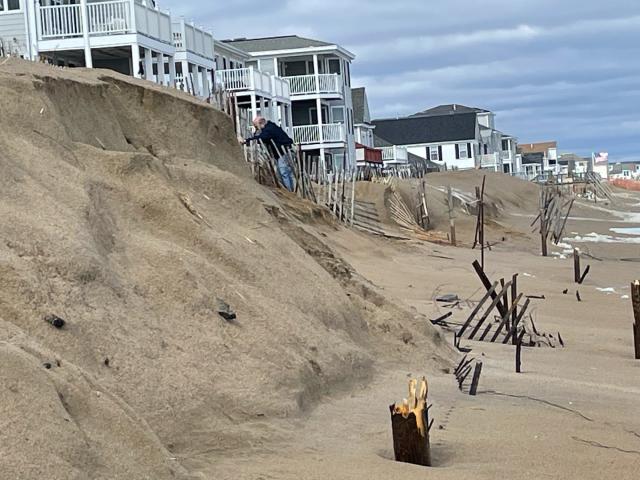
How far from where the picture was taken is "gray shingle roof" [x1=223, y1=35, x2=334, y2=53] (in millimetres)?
56219

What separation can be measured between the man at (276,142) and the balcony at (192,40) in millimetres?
15802

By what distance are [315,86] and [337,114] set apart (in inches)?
147

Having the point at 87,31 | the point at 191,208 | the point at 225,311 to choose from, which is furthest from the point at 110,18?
the point at 225,311

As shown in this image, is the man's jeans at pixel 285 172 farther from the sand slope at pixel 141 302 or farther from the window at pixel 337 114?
the window at pixel 337 114

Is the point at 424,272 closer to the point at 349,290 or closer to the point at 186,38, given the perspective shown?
the point at 349,290

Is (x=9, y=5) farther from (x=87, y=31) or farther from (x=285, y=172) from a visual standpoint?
(x=285, y=172)

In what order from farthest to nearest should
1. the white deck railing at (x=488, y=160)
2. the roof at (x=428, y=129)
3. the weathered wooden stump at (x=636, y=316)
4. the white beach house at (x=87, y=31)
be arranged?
the roof at (x=428, y=129)
the white deck railing at (x=488, y=160)
the white beach house at (x=87, y=31)
the weathered wooden stump at (x=636, y=316)

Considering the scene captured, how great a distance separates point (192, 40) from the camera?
120ft

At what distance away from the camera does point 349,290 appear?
387 inches

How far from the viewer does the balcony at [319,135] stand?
52312mm

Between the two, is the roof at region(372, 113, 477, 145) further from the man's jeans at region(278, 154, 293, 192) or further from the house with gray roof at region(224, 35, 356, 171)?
the man's jeans at region(278, 154, 293, 192)

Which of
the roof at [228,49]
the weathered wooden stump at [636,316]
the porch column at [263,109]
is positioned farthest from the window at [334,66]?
Result: the weathered wooden stump at [636,316]

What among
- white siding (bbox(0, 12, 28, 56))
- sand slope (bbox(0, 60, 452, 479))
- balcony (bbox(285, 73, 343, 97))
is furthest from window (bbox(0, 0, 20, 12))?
balcony (bbox(285, 73, 343, 97))

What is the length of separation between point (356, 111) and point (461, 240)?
50.7 metres
